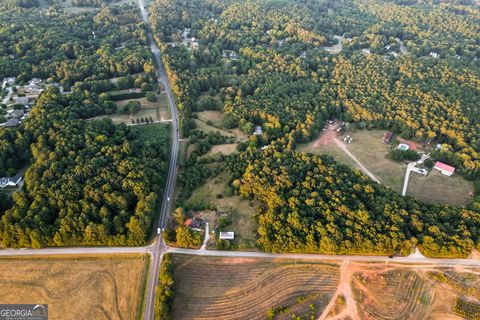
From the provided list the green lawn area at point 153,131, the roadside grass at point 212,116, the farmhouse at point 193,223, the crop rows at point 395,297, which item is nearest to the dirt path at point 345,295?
the crop rows at point 395,297

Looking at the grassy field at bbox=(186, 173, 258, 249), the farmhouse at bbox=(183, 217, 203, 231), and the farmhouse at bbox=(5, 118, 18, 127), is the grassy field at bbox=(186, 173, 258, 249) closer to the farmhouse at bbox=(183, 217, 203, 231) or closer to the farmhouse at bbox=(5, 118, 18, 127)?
the farmhouse at bbox=(183, 217, 203, 231)

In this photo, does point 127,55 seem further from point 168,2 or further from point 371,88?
point 371,88

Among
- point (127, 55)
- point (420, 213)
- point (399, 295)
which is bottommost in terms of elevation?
point (399, 295)

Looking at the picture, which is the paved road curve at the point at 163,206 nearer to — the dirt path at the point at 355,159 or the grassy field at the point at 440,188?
the dirt path at the point at 355,159

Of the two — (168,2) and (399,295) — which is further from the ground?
(168,2)

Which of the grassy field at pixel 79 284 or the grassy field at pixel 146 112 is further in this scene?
the grassy field at pixel 146 112

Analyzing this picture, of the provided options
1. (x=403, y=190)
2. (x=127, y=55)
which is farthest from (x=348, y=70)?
(x=127, y=55)

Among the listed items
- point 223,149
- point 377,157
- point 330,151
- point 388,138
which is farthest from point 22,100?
point 388,138
